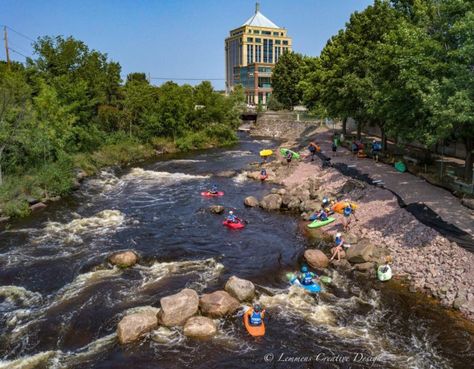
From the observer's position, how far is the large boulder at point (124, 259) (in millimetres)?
18844

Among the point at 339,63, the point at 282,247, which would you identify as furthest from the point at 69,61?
the point at 282,247

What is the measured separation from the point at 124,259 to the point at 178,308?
554 cm

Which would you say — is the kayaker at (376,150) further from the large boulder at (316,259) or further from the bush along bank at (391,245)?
the large boulder at (316,259)

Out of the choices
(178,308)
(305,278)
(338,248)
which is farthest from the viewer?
(338,248)

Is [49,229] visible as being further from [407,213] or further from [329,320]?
[407,213]

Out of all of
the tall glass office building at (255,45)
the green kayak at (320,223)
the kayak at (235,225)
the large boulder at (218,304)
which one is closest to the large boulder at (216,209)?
the kayak at (235,225)

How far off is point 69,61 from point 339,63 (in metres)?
32.0

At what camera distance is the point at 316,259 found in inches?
756

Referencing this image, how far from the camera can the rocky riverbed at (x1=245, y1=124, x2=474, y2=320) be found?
15.9 meters

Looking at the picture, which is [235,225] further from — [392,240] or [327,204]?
[392,240]

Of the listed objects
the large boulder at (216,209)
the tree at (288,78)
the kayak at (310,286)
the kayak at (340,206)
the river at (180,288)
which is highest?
the tree at (288,78)

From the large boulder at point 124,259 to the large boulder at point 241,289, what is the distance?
5.22m

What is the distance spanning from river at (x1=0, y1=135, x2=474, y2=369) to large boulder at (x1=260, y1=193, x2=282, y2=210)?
93cm

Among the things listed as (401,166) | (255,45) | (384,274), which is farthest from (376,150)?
(255,45)
